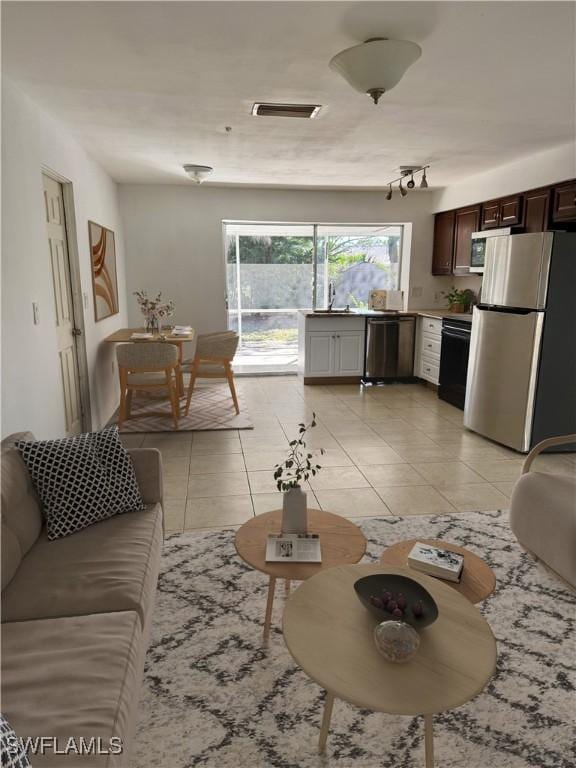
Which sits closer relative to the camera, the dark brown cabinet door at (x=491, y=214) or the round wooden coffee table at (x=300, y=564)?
the round wooden coffee table at (x=300, y=564)

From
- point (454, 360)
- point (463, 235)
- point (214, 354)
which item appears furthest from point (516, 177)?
point (214, 354)

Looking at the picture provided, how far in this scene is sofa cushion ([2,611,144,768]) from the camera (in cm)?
115

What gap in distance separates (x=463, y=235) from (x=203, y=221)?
326 cm

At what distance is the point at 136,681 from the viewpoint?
142 centimetres

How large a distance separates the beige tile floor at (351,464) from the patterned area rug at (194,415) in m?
0.14

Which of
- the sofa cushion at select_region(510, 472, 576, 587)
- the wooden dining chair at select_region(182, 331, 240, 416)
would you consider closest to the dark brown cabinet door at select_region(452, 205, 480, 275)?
the wooden dining chair at select_region(182, 331, 240, 416)

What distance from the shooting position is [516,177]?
4.82 metres

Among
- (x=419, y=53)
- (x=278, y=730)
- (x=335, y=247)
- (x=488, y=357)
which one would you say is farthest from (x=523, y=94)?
(x=335, y=247)

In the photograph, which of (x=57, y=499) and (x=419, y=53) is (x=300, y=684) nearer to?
(x=57, y=499)

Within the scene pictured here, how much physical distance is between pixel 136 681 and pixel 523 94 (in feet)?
11.4

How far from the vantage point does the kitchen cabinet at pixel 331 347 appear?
6359 mm

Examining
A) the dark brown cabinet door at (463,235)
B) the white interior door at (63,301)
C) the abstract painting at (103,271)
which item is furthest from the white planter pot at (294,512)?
the dark brown cabinet door at (463,235)

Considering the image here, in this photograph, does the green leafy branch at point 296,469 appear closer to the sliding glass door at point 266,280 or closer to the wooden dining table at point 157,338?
the wooden dining table at point 157,338

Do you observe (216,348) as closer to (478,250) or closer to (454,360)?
(454,360)
